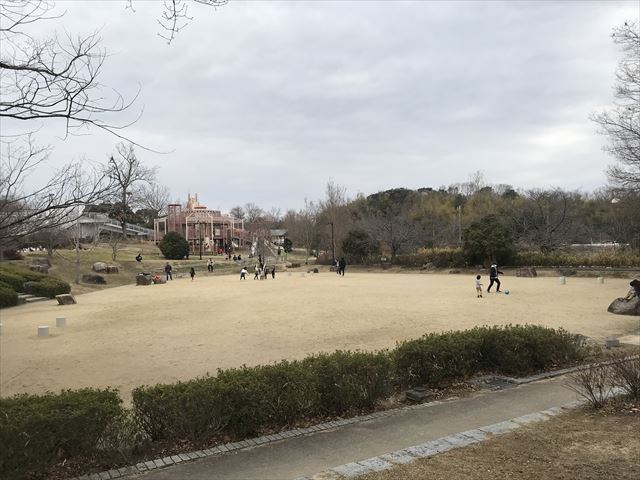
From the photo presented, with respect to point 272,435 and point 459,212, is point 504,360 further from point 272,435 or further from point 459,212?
point 459,212

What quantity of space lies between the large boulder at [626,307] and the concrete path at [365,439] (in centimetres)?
1038

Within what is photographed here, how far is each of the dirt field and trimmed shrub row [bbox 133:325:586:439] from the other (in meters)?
1.71

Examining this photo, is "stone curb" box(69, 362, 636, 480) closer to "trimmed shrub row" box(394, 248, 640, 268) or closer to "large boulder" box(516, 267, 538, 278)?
"large boulder" box(516, 267, 538, 278)

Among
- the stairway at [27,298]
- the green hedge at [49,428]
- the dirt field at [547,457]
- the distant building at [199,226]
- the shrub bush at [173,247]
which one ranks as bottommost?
the stairway at [27,298]

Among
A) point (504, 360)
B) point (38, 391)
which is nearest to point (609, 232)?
point (504, 360)

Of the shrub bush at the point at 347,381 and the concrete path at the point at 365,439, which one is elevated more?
the shrub bush at the point at 347,381

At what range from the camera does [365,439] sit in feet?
15.8

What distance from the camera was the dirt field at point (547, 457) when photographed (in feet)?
12.1

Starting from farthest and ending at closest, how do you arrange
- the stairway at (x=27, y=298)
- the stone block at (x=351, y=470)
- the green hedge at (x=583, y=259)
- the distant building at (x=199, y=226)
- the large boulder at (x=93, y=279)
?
the distant building at (x=199, y=226) → the large boulder at (x=93, y=279) → the green hedge at (x=583, y=259) → the stairway at (x=27, y=298) → the stone block at (x=351, y=470)

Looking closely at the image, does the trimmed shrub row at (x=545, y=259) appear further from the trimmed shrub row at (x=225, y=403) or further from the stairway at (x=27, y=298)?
the trimmed shrub row at (x=225, y=403)

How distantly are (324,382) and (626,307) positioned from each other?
1320 centimetres

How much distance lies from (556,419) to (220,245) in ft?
266

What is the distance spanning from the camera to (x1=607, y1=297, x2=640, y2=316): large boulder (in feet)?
48.9

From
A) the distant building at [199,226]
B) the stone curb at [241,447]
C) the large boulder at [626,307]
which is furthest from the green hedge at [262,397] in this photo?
the distant building at [199,226]
